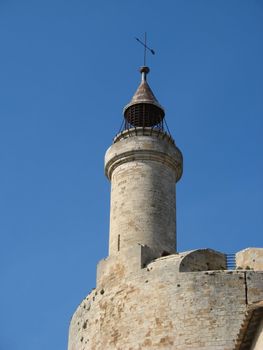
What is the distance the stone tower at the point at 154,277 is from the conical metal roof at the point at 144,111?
617 mm

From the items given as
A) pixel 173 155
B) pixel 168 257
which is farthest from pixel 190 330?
pixel 173 155

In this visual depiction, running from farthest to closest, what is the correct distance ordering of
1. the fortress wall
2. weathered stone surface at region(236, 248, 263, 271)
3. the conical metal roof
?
the conical metal roof, weathered stone surface at region(236, 248, 263, 271), the fortress wall

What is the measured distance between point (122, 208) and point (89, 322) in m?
3.69

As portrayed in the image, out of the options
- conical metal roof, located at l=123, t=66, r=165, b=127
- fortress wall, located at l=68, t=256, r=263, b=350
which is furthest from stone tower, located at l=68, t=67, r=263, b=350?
conical metal roof, located at l=123, t=66, r=165, b=127

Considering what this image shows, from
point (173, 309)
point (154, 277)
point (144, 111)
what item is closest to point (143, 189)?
point (154, 277)

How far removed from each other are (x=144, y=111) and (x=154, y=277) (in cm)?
745

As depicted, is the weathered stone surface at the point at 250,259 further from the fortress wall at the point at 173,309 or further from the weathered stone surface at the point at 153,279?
the fortress wall at the point at 173,309

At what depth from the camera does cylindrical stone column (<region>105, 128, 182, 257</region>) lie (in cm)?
2352

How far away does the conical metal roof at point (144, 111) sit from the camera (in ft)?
88.9

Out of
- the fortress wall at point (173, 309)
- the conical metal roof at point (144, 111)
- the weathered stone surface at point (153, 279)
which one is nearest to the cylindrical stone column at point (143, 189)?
the weathered stone surface at point (153, 279)

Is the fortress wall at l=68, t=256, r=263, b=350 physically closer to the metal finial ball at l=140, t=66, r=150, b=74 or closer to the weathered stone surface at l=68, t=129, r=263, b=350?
the weathered stone surface at l=68, t=129, r=263, b=350

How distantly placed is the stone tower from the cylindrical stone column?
0.11ft

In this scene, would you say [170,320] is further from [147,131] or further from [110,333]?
[147,131]

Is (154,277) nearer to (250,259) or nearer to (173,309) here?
(173,309)
